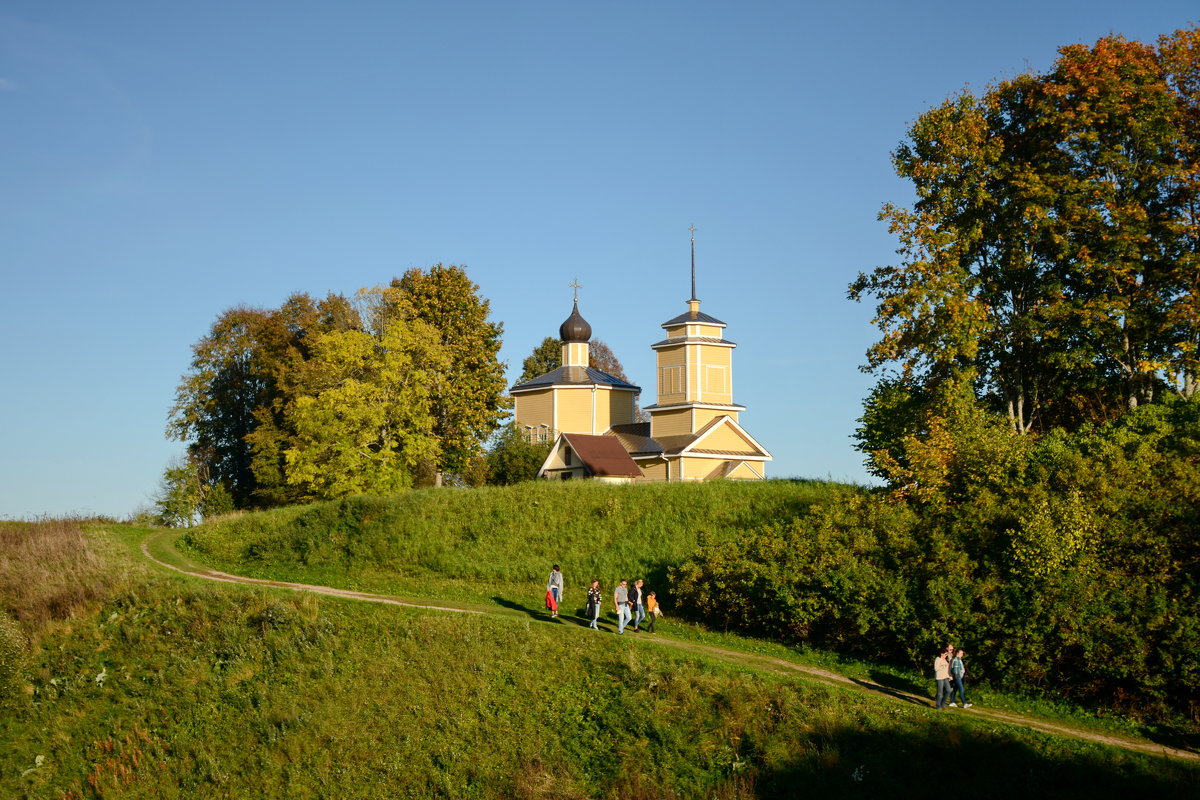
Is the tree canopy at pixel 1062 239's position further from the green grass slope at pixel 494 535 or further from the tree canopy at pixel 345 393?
the tree canopy at pixel 345 393

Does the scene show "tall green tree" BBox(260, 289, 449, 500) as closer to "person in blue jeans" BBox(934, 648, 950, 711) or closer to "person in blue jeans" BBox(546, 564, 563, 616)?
"person in blue jeans" BBox(546, 564, 563, 616)

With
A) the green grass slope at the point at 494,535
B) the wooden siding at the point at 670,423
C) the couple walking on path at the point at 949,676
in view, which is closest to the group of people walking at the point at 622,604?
the green grass slope at the point at 494,535

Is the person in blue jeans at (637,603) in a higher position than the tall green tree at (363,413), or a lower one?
lower

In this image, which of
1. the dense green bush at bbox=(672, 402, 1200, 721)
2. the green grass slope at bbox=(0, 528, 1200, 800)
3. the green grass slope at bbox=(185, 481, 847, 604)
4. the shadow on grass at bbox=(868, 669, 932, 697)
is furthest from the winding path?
the dense green bush at bbox=(672, 402, 1200, 721)

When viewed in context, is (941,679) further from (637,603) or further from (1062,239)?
(1062,239)

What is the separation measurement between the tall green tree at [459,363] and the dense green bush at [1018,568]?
26.3 metres

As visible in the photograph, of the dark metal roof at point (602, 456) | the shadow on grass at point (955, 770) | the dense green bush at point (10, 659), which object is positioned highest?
the dark metal roof at point (602, 456)

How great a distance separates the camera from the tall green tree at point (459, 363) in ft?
186

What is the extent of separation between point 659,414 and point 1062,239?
3711 cm

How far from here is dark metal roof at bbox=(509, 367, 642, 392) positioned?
231ft

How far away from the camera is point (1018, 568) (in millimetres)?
26359

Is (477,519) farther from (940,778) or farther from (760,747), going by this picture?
(940,778)

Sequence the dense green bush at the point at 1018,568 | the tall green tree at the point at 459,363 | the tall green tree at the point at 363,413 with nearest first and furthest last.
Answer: the dense green bush at the point at 1018,568 → the tall green tree at the point at 363,413 → the tall green tree at the point at 459,363

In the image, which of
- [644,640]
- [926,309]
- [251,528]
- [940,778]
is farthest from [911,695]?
[251,528]
